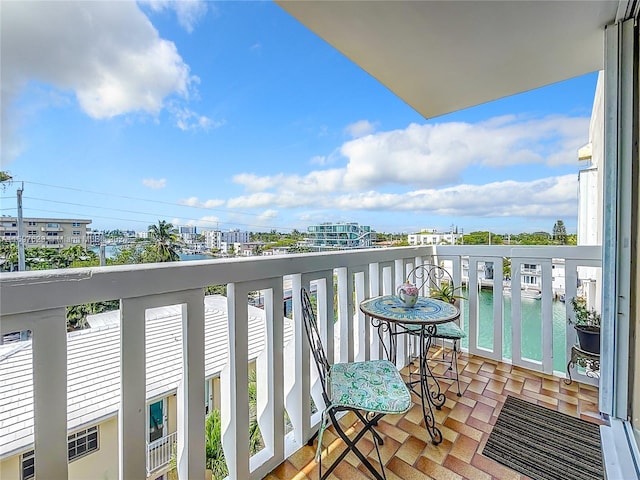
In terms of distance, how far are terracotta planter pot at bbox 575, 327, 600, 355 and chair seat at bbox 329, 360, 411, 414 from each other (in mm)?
1752

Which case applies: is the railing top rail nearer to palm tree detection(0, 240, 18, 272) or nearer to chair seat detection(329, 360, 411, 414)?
palm tree detection(0, 240, 18, 272)

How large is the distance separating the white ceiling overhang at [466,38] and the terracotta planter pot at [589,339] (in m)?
2.02

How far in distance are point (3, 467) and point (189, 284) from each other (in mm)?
817

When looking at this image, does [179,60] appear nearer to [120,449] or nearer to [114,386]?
[114,386]

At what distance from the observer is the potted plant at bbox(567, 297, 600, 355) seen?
2186mm

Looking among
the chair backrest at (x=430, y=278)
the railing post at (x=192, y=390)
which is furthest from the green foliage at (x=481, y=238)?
the railing post at (x=192, y=390)

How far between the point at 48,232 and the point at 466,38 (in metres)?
2.44

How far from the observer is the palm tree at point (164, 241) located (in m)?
1.18

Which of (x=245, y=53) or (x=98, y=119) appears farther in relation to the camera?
(x=245, y=53)

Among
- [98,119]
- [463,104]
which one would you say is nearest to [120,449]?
[98,119]

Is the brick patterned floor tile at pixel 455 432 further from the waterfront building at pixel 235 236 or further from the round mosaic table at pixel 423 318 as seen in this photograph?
the waterfront building at pixel 235 236

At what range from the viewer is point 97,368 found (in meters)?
1.26

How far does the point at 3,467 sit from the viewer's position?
3.09ft

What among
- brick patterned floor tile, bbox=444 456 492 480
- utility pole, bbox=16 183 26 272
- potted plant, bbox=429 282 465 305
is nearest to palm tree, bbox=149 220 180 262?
utility pole, bbox=16 183 26 272
